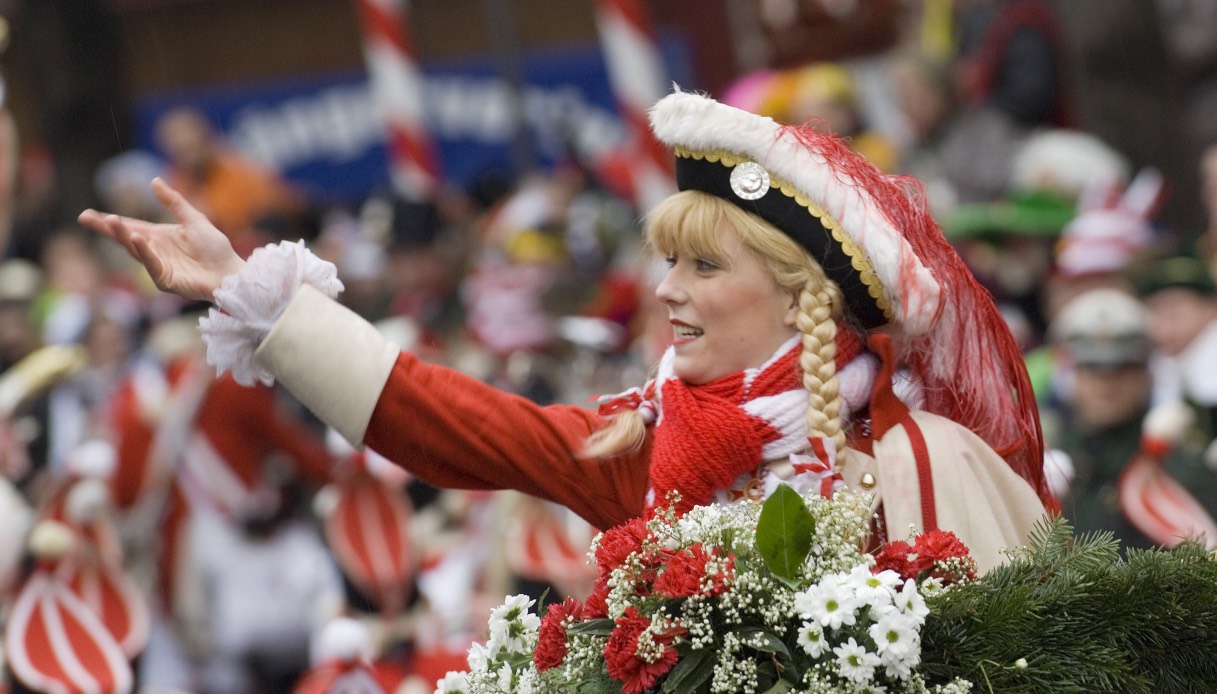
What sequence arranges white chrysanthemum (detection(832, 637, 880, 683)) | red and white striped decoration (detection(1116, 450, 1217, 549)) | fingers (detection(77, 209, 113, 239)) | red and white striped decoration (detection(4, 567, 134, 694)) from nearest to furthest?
white chrysanthemum (detection(832, 637, 880, 683))
fingers (detection(77, 209, 113, 239))
red and white striped decoration (detection(1116, 450, 1217, 549))
red and white striped decoration (detection(4, 567, 134, 694))

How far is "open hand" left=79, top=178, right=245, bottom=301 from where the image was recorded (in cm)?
390

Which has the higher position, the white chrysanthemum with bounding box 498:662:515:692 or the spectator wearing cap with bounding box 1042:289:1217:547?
the white chrysanthemum with bounding box 498:662:515:692

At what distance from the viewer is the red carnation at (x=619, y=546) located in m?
3.39

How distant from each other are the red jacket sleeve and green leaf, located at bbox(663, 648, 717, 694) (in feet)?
3.12

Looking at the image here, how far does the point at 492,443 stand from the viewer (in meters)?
4.09

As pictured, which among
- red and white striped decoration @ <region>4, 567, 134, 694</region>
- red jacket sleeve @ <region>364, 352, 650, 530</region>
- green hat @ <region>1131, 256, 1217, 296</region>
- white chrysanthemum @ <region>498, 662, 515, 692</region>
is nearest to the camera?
white chrysanthemum @ <region>498, 662, 515, 692</region>

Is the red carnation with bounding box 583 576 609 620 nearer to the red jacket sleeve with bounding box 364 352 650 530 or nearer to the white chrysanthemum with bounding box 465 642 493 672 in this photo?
the white chrysanthemum with bounding box 465 642 493 672

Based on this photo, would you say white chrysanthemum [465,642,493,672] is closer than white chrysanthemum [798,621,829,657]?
No

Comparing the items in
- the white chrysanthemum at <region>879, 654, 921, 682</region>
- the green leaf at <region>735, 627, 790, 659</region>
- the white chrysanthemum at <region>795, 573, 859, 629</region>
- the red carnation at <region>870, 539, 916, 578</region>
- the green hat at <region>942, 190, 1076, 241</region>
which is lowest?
the green hat at <region>942, 190, 1076, 241</region>

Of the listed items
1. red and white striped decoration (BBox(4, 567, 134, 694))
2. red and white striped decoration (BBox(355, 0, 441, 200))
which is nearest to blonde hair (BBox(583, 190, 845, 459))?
red and white striped decoration (BBox(4, 567, 134, 694))

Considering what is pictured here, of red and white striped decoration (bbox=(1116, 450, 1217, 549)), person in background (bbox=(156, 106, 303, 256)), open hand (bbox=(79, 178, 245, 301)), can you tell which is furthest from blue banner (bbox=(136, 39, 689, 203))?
open hand (bbox=(79, 178, 245, 301))

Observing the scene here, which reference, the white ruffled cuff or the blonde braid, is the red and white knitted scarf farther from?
the white ruffled cuff

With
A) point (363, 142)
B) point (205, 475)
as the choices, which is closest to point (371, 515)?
point (205, 475)

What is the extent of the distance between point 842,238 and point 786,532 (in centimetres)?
92
